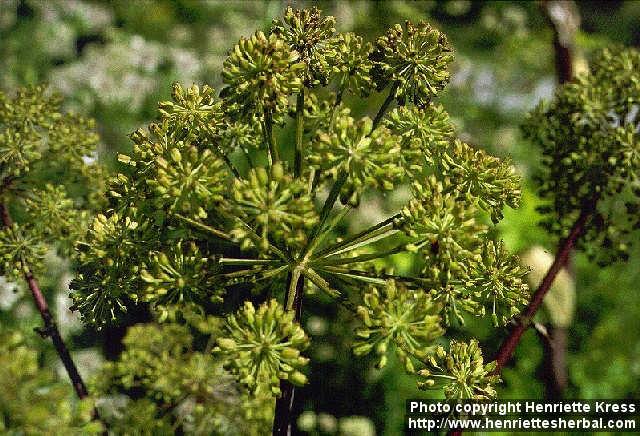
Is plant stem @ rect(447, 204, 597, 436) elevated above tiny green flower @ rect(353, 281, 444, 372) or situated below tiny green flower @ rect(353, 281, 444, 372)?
above

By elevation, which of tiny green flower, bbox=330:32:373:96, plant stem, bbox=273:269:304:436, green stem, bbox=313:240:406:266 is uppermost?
tiny green flower, bbox=330:32:373:96

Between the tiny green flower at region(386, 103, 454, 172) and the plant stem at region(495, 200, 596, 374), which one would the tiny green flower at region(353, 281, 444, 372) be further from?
the plant stem at region(495, 200, 596, 374)

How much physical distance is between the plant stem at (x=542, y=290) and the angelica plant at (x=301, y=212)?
7.6 inches

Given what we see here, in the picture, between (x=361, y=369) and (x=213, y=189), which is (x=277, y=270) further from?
(x=361, y=369)

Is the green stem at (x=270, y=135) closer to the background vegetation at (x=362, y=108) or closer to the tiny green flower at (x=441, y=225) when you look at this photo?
the tiny green flower at (x=441, y=225)

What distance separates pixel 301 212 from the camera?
1.20m

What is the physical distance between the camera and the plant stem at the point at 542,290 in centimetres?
163

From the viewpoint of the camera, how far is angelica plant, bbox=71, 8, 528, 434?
121 centimetres

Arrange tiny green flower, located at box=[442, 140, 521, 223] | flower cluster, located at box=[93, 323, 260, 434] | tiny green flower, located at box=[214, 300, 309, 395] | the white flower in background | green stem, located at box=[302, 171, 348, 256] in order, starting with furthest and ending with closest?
the white flower in background, flower cluster, located at box=[93, 323, 260, 434], tiny green flower, located at box=[442, 140, 521, 223], green stem, located at box=[302, 171, 348, 256], tiny green flower, located at box=[214, 300, 309, 395]

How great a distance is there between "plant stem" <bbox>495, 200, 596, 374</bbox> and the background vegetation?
0.58 feet

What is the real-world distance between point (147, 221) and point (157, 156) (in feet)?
0.47

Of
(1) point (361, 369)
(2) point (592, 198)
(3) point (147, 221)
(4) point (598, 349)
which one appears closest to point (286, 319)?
(3) point (147, 221)

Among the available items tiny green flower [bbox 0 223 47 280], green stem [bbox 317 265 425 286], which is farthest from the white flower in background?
green stem [bbox 317 265 425 286]

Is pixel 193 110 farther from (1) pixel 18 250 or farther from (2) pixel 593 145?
(2) pixel 593 145
